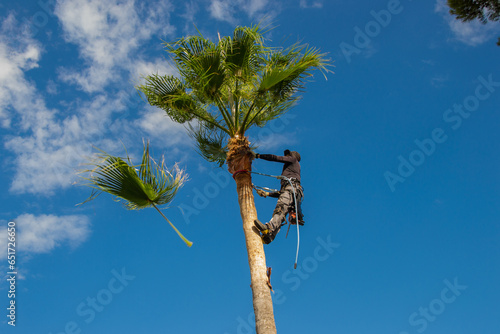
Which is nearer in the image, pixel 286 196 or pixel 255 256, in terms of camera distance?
pixel 255 256

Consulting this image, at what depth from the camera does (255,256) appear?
20.6 feet

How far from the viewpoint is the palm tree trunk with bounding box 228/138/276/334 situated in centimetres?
561

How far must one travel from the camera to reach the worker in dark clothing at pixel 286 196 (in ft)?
21.5

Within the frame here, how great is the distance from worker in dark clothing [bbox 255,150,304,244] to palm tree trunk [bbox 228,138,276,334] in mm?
192

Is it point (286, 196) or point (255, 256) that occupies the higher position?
point (286, 196)

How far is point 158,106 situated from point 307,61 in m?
3.10

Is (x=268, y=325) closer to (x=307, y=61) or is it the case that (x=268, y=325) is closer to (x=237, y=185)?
(x=237, y=185)

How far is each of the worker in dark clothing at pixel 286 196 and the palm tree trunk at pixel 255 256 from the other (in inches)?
7.6

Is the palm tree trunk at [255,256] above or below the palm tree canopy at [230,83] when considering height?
below

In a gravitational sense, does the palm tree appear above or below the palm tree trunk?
above

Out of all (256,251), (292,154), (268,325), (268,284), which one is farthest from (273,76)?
(268,325)

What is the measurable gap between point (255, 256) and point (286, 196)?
1.43m

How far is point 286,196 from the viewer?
7285 millimetres

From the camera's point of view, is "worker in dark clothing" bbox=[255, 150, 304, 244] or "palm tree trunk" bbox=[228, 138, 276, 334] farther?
"worker in dark clothing" bbox=[255, 150, 304, 244]
